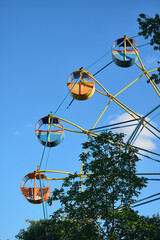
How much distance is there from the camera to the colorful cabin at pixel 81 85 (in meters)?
21.3

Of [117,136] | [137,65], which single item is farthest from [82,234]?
[137,65]

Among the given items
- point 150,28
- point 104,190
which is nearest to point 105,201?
point 104,190

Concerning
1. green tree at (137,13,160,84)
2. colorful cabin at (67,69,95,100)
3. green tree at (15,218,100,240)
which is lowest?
green tree at (15,218,100,240)

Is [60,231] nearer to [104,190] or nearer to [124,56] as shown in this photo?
[104,190]

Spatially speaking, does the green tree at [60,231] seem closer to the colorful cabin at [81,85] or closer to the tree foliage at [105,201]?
the tree foliage at [105,201]

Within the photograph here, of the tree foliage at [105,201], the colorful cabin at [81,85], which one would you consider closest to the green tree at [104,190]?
the tree foliage at [105,201]

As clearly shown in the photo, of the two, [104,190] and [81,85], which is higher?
[81,85]

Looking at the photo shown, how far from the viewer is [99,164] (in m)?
15.0

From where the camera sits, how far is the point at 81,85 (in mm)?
21609

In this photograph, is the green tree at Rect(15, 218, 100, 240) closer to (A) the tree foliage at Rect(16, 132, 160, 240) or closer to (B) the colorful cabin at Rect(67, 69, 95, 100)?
(A) the tree foliage at Rect(16, 132, 160, 240)

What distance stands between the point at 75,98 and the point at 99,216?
904cm

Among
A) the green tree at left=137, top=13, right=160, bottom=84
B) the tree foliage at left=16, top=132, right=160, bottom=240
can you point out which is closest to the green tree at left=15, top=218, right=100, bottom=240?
the tree foliage at left=16, top=132, right=160, bottom=240

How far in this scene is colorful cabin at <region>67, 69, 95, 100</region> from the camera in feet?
70.0

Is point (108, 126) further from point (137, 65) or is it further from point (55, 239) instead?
point (55, 239)
